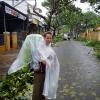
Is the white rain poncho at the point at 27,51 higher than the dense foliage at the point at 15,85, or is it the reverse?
the white rain poncho at the point at 27,51

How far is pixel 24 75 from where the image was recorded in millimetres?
9750

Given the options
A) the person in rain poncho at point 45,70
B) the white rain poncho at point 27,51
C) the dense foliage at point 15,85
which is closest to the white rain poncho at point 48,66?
the person in rain poncho at point 45,70

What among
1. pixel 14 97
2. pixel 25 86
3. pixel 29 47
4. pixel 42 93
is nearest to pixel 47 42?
pixel 29 47

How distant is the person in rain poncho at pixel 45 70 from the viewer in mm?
6883

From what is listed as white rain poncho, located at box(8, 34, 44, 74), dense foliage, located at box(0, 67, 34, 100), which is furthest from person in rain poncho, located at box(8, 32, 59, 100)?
dense foliage, located at box(0, 67, 34, 100)

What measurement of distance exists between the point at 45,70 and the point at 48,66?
0.11 meters

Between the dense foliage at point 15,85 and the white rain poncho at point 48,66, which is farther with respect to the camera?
the dense foliage at point 15,85

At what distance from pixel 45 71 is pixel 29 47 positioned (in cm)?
56

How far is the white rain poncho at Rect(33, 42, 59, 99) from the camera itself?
22.6ft

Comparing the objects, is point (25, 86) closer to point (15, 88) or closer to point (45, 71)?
point (15, 88)

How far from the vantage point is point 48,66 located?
22.6ft

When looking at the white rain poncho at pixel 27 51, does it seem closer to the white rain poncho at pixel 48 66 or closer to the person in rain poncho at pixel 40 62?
the person in rain poncho at pixel 40 62

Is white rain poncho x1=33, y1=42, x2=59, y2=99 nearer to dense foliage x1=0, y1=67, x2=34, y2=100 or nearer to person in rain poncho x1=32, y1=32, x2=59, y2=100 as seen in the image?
person in rain poncho x1=32, y1=32, x2=59, y2=100

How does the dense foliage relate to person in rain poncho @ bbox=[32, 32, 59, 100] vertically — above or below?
below
